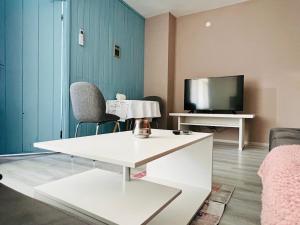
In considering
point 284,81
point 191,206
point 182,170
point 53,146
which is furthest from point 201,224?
point 284,81

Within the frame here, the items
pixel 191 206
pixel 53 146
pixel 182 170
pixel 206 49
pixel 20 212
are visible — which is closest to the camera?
pixel 20 212

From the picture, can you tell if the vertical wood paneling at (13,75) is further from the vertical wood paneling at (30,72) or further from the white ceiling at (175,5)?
the white ceiling at (175,5)

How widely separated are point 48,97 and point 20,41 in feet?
2.31

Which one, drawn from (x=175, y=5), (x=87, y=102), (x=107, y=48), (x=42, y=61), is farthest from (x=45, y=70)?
(x=175, y=5)

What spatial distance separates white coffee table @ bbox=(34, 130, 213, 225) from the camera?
0.74m

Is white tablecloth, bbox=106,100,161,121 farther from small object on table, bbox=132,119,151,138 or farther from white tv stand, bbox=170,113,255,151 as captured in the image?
small object on table, bbox=132,119,151,138

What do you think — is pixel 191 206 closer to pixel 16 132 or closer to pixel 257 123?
pixel 16 132

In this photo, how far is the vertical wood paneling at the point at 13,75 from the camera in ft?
7.22

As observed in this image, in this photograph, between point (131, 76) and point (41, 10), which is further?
point (131, 76)

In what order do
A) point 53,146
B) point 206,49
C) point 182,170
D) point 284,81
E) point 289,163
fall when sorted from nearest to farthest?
point 289,163
point 53,146
point 182,170
point 284,81
point 206,49

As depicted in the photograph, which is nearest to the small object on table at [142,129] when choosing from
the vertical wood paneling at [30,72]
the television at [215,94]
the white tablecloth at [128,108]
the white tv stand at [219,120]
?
the white tablecloth at [128,108]

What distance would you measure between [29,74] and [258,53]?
351 centimetres

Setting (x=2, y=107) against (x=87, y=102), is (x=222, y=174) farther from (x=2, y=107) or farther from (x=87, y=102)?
(x=2, y=107)

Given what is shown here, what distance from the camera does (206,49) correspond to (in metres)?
3.88
